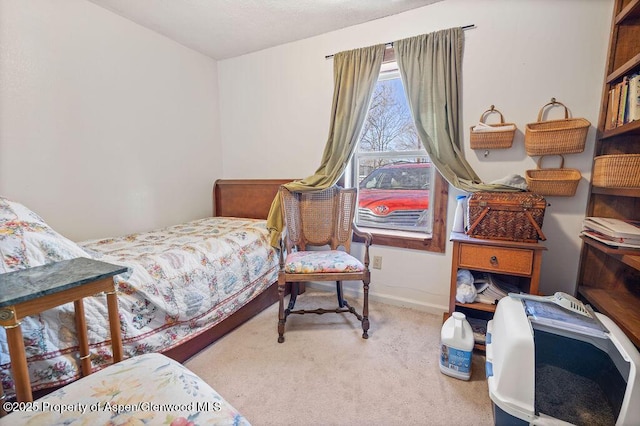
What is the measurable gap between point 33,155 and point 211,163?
1433 millimetres

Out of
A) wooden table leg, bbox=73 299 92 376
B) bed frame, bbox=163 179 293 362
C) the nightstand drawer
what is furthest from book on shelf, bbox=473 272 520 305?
wooden table leg, bbox=73 299 92 376

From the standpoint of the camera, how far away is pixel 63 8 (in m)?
1.85

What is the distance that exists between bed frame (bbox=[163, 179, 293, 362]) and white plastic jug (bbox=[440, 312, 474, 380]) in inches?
54.2

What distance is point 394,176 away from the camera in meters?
2.42

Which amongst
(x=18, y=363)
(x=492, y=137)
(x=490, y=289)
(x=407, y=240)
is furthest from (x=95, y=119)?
(x=490, y=289)

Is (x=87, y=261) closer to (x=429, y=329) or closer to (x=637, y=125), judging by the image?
(x=429, y=329)

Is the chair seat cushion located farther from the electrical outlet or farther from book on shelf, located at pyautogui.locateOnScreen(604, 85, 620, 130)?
book on shelf, located at pyautogui.locateOnScreen(604, 85, 620, 130)

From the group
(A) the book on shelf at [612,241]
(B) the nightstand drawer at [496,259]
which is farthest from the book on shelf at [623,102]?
(B) the nightstand drawer at [496,259]

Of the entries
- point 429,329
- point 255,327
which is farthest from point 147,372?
point 429,329

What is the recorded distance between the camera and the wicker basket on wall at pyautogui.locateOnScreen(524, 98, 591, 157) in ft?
5.20

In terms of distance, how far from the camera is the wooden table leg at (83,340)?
A: 3.69 feet

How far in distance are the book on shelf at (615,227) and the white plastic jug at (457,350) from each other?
843 mm

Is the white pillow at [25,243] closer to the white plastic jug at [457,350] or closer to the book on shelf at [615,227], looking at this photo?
the white plastic jug at [457,350]

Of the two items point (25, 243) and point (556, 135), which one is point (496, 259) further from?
point (25, 243)
